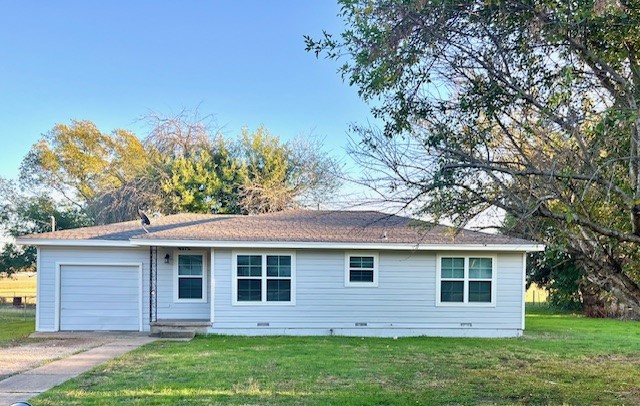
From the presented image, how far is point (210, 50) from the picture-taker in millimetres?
19781

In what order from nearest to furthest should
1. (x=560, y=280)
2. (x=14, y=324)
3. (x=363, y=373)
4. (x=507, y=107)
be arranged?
(x=507, y=107) → (x=363, y=373) → (x=14, y=324) → (x=560, y=280)

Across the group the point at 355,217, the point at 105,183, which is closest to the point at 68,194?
the point at 105,183

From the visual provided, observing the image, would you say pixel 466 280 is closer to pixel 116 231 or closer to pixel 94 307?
pixel 116 231

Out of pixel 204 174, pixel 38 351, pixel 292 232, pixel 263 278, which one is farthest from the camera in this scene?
pixel 204 174

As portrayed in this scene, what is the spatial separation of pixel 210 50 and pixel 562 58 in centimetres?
1777

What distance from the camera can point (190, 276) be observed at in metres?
12.3

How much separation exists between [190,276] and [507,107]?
9.81 m

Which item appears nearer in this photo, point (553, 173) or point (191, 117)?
point (553, 173)

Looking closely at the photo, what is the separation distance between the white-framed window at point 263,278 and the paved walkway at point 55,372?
258cm

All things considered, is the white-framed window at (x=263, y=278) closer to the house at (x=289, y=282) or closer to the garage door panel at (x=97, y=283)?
the house at (x=289, y=282)

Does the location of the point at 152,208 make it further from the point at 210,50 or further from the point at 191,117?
the point at 210,50

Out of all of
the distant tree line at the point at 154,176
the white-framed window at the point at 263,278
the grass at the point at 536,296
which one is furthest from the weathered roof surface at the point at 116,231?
the grass at the point at 536,296

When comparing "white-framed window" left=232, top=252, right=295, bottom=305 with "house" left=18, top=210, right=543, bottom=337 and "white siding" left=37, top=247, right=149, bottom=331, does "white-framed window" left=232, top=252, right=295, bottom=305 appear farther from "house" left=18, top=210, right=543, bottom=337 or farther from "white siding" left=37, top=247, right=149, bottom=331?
"white siding" left=37, top=247, right=149, bottom=331

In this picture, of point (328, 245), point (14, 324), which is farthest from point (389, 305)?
point (14, 324)
